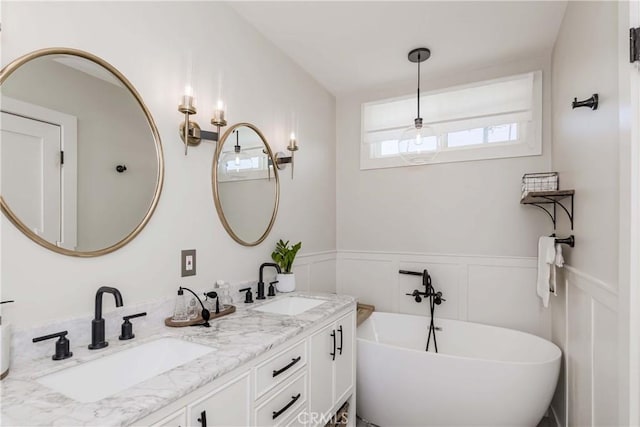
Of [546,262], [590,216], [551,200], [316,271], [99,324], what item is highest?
[551,200]

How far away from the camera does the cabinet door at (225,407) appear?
101 cm

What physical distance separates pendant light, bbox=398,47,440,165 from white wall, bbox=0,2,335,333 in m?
0.89

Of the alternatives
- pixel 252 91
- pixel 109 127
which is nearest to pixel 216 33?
pixel 252 91

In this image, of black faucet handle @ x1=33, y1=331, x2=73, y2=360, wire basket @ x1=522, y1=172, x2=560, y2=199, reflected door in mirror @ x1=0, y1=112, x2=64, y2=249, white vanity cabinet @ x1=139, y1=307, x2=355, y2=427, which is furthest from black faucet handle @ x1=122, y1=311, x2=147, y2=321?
wire basket @ x1=522, y1=172, x2=560, y2=199

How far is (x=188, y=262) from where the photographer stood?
1759mm

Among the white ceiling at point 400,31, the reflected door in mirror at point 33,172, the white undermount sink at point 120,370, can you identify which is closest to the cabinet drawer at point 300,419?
the white undermount sink at point 120,370

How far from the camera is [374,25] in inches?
89.3

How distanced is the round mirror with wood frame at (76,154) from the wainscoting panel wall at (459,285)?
2.25 meters

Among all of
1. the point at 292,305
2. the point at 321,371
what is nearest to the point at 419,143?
the point at 292,305

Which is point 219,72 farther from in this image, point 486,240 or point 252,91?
point 486,240

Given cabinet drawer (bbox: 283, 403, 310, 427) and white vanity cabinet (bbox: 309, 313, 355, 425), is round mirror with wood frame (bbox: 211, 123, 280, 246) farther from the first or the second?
cabinet drawer (bbox: 283, 403, 310, 427)

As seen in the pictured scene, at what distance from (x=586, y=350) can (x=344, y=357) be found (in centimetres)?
124

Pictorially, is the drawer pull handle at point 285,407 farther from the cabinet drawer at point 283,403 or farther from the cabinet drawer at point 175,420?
the cabinet drawer at point 175,420

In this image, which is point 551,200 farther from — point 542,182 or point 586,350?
point 586,350
